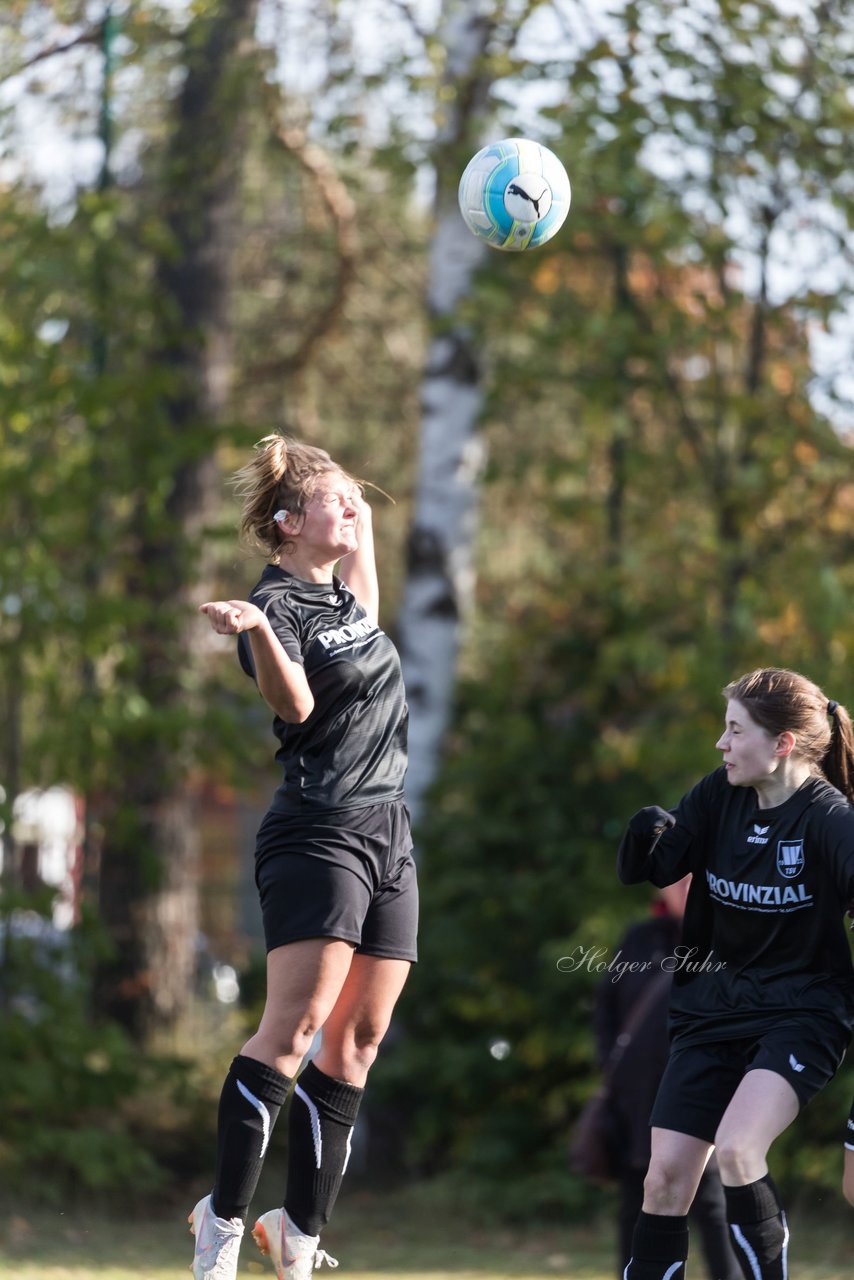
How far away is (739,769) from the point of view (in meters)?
4.29

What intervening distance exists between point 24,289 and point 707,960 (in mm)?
6327

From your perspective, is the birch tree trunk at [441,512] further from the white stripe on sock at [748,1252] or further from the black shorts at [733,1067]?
the white stripe on sock at [748,1252]

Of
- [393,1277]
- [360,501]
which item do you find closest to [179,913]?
[393,1277]

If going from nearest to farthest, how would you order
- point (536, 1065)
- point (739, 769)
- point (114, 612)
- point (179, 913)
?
point (739, 769) → point (114, 612) → point (536, 1065) → point (179, 913)

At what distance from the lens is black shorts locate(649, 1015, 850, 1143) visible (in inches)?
160

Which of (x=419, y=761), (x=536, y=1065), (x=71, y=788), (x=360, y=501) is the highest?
(x=360, y=501)

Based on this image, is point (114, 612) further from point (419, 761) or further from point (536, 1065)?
point (536, 1065)

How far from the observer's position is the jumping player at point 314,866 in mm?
4117

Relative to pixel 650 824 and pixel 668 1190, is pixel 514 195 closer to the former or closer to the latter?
pixel 650 824

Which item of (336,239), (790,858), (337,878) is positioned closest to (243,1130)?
(337,878)

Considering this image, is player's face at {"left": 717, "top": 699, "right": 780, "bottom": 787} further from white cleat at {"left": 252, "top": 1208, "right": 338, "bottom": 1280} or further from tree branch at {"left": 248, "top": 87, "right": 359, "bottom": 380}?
tree branch at {"left": 248, "top": 87, "right": 359, "bottom": 380}

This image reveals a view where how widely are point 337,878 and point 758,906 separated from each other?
3.57 ft

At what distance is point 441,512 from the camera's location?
1069 cm

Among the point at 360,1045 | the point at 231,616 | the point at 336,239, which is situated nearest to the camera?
the point at 231,616
